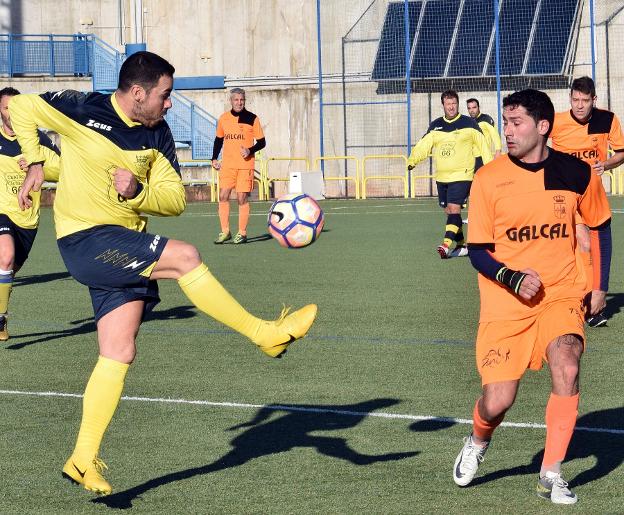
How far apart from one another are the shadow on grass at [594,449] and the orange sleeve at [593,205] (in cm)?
112

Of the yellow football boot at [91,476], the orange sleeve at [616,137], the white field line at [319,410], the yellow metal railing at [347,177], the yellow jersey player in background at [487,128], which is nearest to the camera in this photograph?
the yellow football boot at [91,476]

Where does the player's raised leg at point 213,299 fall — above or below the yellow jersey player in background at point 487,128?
below

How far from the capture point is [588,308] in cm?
558

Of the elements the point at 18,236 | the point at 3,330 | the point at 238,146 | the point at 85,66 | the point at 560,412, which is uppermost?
the point at 85,66

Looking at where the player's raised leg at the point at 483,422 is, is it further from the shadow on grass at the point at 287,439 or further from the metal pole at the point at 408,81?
the metal pole at the point at 408,81

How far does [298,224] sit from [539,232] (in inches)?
79.3

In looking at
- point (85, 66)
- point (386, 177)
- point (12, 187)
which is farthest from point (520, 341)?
point (85, 66)

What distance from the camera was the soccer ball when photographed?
7.02 metres

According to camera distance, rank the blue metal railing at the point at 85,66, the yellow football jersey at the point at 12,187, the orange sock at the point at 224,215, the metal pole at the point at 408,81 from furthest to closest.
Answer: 1. the blue metal railing at the point at 85,66
2. the metal pole at the point at 408,81
3. the orange sock at the point at 224,215
4. the yellow football jersey at the point at 12,187

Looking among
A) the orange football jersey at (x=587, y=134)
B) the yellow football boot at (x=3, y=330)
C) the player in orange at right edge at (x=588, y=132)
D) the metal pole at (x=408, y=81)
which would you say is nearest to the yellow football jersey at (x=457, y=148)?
the player in orange at right edge at (x=588, y=132)

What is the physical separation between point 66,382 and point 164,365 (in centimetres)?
82

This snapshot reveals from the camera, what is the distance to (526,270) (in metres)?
5.21

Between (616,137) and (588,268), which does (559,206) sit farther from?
(616,137)

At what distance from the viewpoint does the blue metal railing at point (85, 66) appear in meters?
33.8
